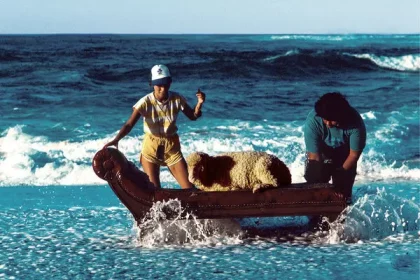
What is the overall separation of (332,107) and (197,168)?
124 cm

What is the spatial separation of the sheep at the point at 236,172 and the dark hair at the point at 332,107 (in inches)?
21.7

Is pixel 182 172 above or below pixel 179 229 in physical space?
above

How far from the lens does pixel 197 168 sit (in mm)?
6465

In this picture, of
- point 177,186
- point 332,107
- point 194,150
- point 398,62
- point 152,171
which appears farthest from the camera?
point 398,62

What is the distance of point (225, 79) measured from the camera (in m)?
27.5

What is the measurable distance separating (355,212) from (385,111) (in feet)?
45.3

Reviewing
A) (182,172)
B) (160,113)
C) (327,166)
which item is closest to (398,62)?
(327,166)

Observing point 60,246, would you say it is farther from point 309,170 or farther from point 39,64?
point 39,64

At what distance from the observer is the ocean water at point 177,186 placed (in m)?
6.12

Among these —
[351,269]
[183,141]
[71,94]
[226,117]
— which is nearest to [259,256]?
[351,269]

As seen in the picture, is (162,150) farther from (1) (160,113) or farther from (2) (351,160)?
(2) (351,160)

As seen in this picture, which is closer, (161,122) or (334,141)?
(161,122)

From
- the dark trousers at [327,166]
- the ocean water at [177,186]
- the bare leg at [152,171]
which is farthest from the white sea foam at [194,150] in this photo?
the dark trousers at [327,166]

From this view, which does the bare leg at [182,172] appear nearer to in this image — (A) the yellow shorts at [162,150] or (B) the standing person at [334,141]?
(A) the yellow shorts at [162,150]
